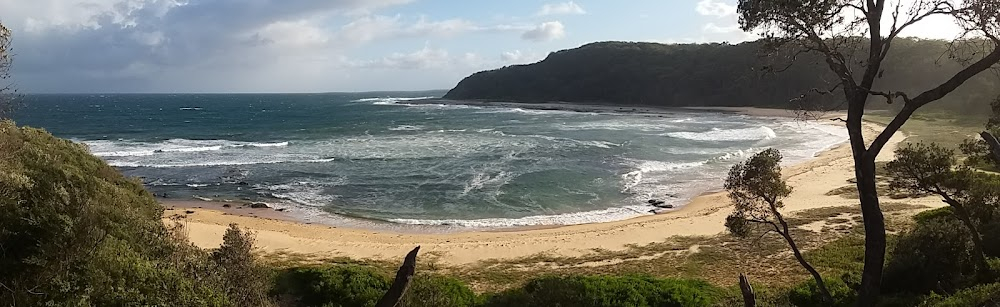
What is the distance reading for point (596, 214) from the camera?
24438mm

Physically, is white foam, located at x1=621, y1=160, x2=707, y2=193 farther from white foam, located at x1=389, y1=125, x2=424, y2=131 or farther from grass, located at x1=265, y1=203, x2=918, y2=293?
white foam, located at x1=389, y1=125, x2=424, y2=131

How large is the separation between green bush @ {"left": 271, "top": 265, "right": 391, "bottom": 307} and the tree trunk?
7.93 meters

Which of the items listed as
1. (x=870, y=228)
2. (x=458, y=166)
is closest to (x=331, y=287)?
(x=870, y=228)

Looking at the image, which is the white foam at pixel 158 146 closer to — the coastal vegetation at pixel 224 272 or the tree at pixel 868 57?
the coastal vegetation at pixel 224 272

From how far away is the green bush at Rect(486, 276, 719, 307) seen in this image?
9.75 meters

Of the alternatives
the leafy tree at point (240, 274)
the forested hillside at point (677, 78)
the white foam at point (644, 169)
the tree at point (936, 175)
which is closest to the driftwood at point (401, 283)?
the leafy tree at point (240, 274)

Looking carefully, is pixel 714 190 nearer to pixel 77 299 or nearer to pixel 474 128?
pixel 77 299

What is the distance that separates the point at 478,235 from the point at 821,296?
1275cm

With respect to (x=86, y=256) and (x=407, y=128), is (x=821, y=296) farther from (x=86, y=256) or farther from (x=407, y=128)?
(x=407, y=128)

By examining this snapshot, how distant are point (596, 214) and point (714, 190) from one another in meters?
7.49

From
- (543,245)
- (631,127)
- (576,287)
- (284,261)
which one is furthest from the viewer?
(631,127)

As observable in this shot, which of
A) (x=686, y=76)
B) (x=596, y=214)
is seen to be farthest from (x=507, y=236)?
(x=686, y=76)

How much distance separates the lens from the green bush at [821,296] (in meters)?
9.59

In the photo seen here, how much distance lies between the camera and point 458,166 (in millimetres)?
36906
